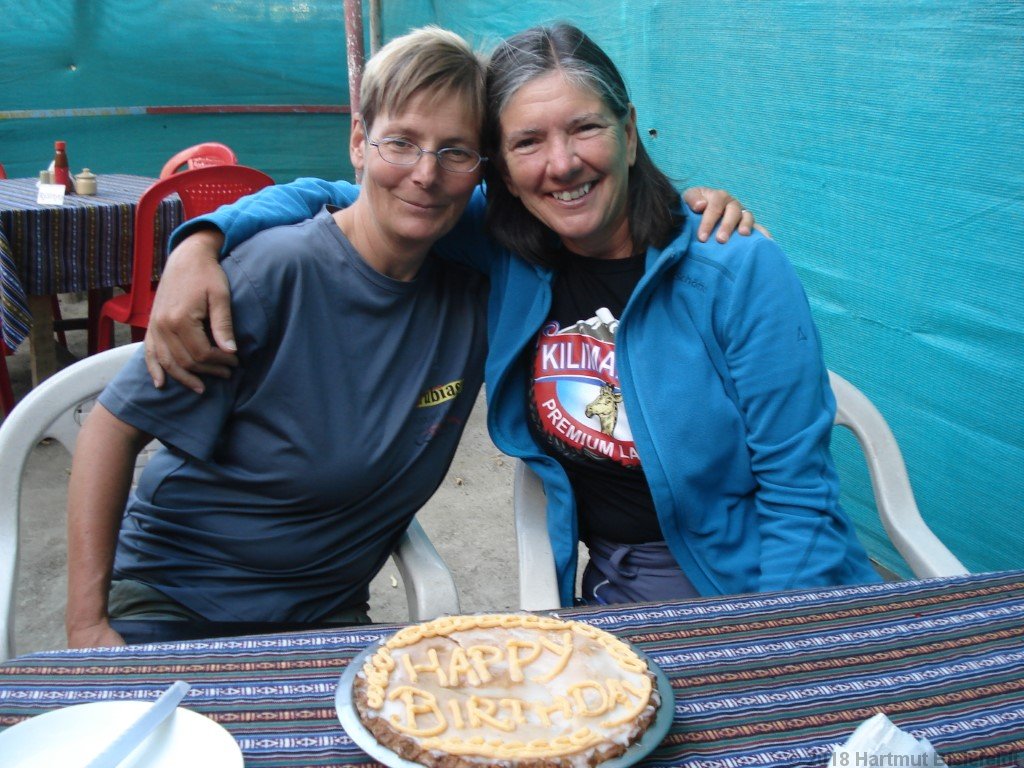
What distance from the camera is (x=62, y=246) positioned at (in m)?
4.24

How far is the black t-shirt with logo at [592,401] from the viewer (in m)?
1.77

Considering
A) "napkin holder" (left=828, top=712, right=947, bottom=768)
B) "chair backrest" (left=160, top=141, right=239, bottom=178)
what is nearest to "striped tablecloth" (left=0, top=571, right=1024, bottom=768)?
"napkin holder" (left=828, top=712, right=947, bottom=768)

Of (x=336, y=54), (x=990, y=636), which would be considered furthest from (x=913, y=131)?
(x=336, y=54)

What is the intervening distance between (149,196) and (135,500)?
2918 mm

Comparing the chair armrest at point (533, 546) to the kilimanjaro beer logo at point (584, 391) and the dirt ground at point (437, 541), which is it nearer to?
the kilimanjaro beer logo at point (584, 391)

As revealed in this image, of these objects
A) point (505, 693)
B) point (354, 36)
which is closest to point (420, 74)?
point (505, 693)

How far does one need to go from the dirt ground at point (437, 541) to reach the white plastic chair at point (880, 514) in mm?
1261

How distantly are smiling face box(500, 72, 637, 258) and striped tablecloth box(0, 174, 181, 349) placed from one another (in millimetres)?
3102

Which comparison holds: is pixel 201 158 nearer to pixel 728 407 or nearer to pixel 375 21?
pixel 375 21

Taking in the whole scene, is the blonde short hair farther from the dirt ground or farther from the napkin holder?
the dirt ground

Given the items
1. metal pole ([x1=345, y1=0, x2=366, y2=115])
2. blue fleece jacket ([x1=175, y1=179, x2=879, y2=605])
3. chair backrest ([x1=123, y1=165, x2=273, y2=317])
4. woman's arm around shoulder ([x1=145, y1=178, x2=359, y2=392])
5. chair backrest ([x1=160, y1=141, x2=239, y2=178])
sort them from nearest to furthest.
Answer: woman's arm around shoulder ([x1=145, y1=178, x2=359, y2=392]) < blue fleece jacket ([x1=175, y1=179, x2=879, y2=605]) < chair backrest ([x1=123, y1=165, x2=273, y2=317]) < chair backrest ([x1=160, y1=141, x2=239, y2=178]) < metal pole ([x1=345, y1=0, x2=366, y2=115])

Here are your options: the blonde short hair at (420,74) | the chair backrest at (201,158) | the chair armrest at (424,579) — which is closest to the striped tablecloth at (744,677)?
the chair armrest at (424,579)

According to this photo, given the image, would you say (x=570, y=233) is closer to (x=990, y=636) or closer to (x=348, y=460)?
(x=348, y=460)

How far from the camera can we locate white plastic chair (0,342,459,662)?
1.63 meters
